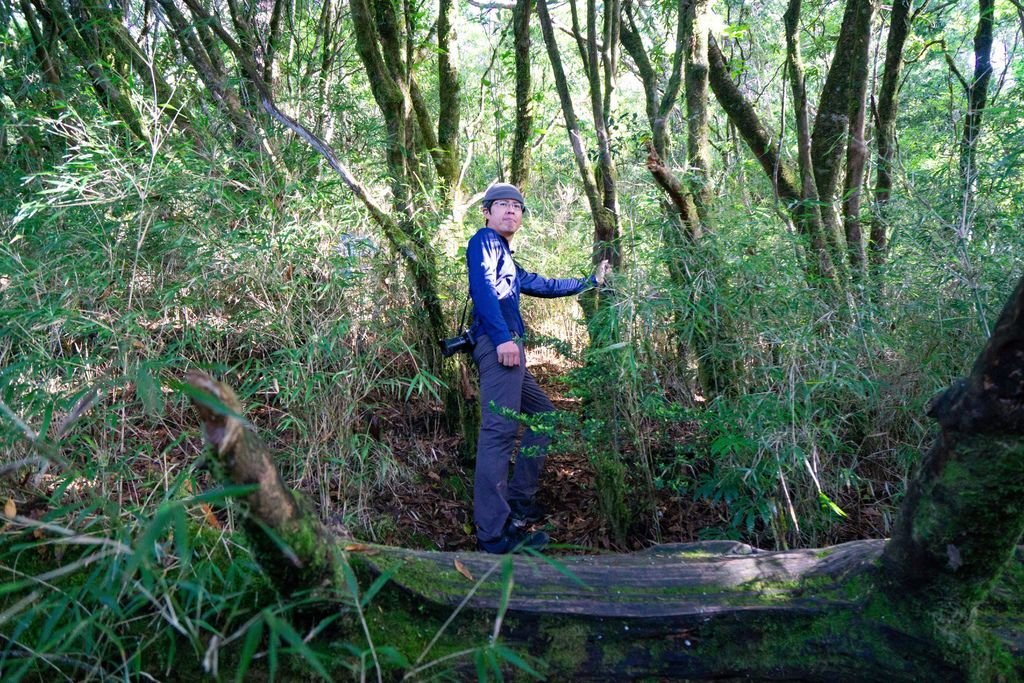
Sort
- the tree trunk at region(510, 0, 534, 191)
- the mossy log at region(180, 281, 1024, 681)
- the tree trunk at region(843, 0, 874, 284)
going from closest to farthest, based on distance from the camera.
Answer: the mossy log at region(180, 281, 1024, 681)
the tree trunk at region(843, 0, 874, 284)
the tree trunk at region(510, 0, 534, 191)

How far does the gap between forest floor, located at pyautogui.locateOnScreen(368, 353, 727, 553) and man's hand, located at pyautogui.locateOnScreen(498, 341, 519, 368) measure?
53cm

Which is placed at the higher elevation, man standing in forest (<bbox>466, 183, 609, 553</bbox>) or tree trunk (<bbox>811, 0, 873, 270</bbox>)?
tree trunk (<bbox>811, 0, 873, 270</bbox>)

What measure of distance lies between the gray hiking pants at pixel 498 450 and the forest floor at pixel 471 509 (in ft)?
0.77

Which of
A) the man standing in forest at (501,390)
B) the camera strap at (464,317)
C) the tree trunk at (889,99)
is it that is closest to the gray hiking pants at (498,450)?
the man standing in forest at (501,390)

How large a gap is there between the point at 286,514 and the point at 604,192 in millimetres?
3159

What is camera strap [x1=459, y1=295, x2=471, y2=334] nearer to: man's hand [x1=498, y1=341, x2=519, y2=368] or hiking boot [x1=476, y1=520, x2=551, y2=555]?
man's hand [x1=498, y1=341, x2=519, y2=368]

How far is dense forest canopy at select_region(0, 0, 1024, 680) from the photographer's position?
3121mm

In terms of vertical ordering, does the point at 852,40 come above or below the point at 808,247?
above

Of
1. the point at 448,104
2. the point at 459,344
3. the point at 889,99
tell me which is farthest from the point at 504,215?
the point at 889,99

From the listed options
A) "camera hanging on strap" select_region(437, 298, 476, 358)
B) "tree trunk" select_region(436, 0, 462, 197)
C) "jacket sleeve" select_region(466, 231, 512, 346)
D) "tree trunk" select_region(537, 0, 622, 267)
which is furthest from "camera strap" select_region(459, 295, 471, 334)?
"tree trunk" select_region(436, 0, 462, 197)

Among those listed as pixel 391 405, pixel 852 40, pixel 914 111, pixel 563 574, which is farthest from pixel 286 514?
pixel 914 111

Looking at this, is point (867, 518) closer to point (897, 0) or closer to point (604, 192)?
point (604, 192)

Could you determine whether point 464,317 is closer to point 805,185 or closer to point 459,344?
point 459,344

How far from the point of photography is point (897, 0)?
5359 mm
